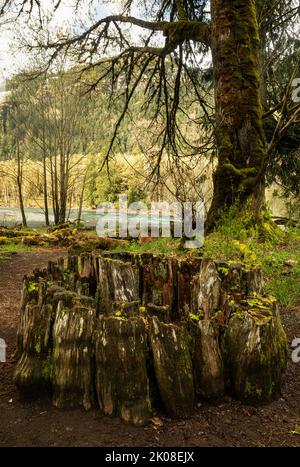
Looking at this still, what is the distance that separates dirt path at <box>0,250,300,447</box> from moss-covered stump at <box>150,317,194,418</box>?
0.09 meters

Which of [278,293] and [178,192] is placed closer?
[278,293]

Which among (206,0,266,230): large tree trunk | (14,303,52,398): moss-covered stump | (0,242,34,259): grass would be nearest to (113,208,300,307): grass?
(206,0,266,230): large tree trunk

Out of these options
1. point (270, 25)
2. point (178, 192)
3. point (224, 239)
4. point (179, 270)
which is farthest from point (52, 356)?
point (270, 25)

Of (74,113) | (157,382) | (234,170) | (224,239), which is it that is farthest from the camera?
(74,113)

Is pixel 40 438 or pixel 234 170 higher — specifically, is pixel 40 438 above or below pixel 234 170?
below

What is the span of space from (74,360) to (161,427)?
59cm

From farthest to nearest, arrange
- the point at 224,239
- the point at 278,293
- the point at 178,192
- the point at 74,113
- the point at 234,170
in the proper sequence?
1. the point at 74,113
2. the point at 178,192
3. the point at 234,170
4. the point at 224,239
5. the point at 278,293

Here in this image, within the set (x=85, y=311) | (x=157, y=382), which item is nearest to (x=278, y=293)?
(x=157, y=382)

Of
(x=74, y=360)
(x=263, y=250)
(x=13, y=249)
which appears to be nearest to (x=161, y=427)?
(x=74, y=360)

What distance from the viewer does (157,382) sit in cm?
206

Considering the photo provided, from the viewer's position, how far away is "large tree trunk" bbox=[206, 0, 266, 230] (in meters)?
5.79

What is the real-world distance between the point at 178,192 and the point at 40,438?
21.4ft
